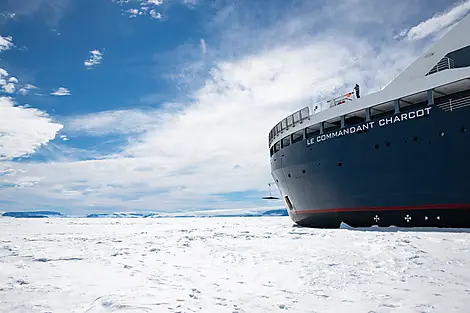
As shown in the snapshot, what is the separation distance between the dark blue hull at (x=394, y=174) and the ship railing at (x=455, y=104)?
0.58ft

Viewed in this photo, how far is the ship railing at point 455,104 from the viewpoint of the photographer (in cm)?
1248

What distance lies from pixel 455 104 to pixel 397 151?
297 centimetres

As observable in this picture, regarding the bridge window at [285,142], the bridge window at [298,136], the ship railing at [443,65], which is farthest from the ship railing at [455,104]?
the bridge window at [285,142]

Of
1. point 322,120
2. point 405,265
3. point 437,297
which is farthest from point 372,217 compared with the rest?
point 437,297

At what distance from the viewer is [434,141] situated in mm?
13023

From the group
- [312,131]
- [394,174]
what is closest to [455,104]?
[394,174]

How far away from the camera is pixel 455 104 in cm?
1268

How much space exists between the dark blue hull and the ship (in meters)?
0.04

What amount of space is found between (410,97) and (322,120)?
4.80m

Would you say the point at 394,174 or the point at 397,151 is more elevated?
the point at 397,151

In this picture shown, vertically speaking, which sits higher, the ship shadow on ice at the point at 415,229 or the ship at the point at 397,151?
the ship at the point at 397,151

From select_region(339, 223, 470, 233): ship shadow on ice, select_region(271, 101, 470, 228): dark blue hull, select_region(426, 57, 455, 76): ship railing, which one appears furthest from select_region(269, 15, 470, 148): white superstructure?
select_region(339, 223, 470, 233): ship shadow on ice

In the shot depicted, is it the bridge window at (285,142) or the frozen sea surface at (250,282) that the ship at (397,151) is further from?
the frozen sea surface at (250,282)

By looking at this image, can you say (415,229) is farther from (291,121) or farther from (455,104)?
(291,121)
